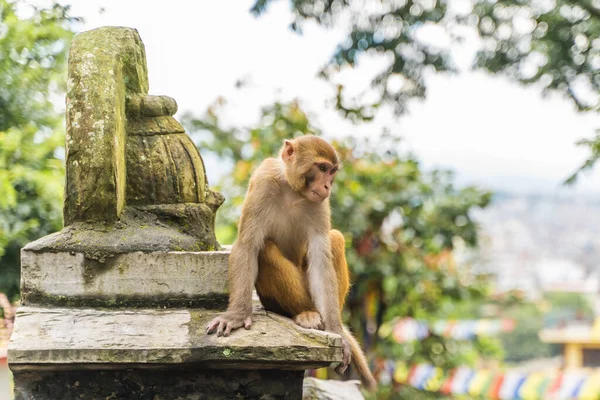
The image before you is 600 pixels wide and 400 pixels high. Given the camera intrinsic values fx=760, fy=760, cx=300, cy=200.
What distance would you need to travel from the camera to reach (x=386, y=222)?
10344mm

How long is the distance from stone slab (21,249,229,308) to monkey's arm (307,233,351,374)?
0.68 meters

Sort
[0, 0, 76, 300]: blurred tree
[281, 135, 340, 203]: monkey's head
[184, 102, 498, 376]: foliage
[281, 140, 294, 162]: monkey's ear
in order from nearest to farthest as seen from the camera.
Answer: [281, 135, 340, 203]: monkey's head, [281, 140, 294, 162]: monkey's ear, [0, 0, 76, 300]: blurred tree, [184, 102, 498, 376]: foliage

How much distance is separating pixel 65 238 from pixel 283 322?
118 cm

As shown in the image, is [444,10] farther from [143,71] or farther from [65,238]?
[65,238]

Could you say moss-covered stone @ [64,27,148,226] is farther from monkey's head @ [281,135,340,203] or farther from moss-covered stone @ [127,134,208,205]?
monkey's head @ [281,135,340,203]

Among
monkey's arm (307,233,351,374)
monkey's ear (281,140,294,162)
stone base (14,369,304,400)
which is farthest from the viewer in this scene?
monkey's ear (281,140,294,162)

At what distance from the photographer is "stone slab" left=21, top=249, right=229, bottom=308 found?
378cm

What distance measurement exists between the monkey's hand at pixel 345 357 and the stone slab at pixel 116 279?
791 mm

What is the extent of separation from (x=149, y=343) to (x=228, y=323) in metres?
0.40

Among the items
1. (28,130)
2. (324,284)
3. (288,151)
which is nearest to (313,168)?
(288,151)

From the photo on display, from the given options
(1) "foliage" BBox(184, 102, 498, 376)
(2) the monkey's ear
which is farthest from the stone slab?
(1) "foliage" BBox(184, 102, 498, 376)

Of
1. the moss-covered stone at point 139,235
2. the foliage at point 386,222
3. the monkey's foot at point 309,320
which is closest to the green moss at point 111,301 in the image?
the moss-covered stone at point 139,235

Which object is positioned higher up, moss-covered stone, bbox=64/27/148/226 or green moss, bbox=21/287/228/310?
moss-covered stone, bbox=64/27/148/226

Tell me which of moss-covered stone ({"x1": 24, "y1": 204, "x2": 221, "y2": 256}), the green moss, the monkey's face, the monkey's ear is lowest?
the green moss
